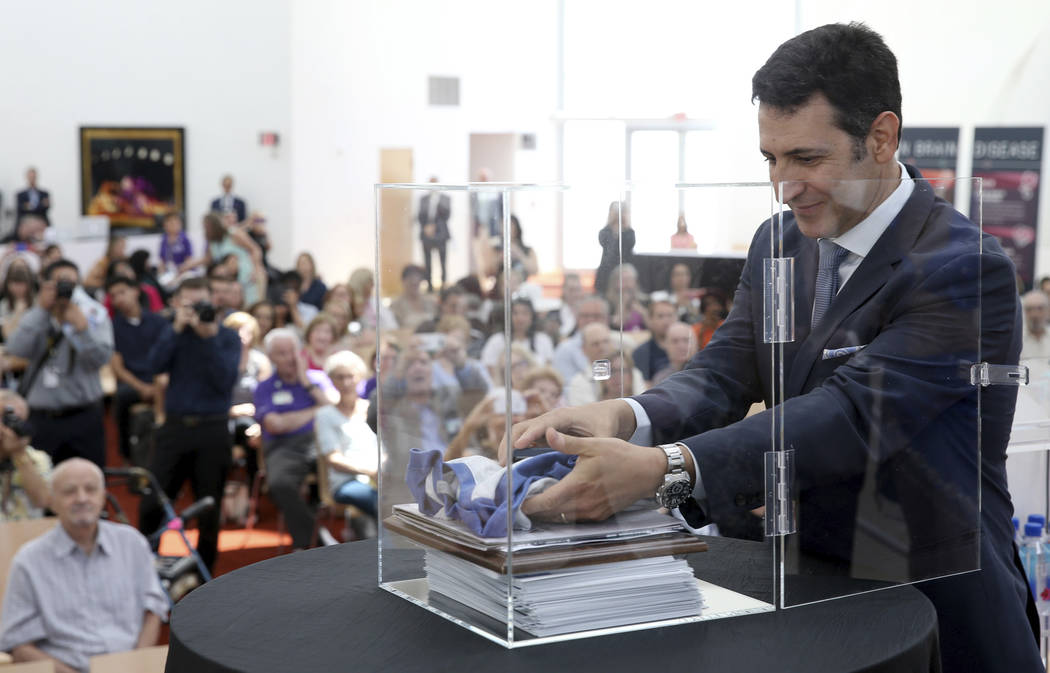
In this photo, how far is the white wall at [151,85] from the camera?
665 inches

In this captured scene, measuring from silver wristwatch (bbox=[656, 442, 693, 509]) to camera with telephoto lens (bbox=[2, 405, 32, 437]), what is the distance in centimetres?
453

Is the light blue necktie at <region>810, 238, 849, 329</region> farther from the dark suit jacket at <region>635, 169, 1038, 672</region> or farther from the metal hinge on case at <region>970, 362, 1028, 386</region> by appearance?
the metal hinge on case at <region>970, 362, 1028, 386</region>

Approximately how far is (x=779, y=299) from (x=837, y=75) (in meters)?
0.29

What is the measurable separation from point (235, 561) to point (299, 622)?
5.12m

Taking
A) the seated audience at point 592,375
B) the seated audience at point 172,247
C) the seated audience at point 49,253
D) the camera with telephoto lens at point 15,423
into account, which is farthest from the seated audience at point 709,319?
the seated audience at point 172,247

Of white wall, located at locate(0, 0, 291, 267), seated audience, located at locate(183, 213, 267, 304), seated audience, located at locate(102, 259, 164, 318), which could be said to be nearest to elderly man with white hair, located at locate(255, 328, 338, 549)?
seated audience, located at locate(102, 259, 164, 318)

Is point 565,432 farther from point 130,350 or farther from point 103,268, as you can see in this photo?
point 103,268

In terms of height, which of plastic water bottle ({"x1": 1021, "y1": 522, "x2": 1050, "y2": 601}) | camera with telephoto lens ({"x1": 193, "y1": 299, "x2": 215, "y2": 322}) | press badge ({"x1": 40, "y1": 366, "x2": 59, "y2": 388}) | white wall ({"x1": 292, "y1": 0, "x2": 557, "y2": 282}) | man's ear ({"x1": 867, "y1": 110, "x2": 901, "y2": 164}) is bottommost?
press badge ({"x1": 40, "y1": 366, "x2": 59, "y2": 388})

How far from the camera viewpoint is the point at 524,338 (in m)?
1.34

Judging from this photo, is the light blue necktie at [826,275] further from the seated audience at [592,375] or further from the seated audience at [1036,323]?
the seated audience at [1036,323]

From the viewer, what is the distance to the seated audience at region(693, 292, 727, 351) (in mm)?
1484

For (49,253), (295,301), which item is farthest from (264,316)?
(49,253)

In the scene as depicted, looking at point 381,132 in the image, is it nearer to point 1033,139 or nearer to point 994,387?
point 1033,139

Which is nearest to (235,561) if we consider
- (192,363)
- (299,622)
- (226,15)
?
(192,363)
